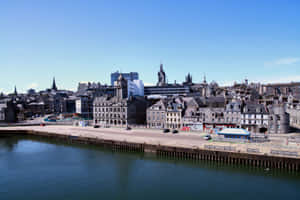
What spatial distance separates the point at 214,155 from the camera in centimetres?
4869

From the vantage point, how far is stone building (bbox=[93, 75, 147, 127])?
9081cm

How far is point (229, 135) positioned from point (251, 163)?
11398 millimetres

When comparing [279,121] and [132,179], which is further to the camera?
[279,121]

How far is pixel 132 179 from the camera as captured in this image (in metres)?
41.8

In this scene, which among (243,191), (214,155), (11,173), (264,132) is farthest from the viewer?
(264,132)

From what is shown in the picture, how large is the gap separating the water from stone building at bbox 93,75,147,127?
114 feet

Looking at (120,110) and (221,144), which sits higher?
(120,110)

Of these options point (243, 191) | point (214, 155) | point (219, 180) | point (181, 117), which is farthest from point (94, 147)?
point (243, 191)

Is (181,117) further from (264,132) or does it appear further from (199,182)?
(199,182)

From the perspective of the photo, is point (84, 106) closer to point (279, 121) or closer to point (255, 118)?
point (255, 118)

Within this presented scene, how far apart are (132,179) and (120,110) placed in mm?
51129

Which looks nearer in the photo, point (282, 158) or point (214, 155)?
point (282, 158)

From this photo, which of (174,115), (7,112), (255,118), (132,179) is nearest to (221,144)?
(255,118)

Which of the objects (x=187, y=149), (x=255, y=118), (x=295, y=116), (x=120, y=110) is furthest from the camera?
(x=120, y=110)
